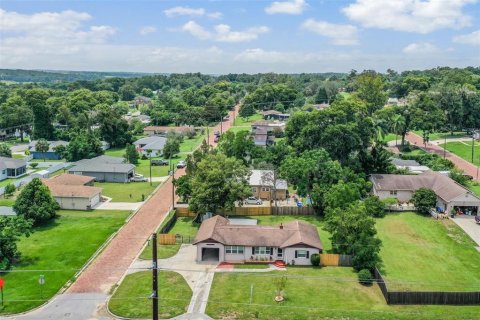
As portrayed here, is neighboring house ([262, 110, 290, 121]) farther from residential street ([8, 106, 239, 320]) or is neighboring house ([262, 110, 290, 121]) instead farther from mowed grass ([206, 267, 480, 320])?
mowed grass ([206, 267, 480, 320])

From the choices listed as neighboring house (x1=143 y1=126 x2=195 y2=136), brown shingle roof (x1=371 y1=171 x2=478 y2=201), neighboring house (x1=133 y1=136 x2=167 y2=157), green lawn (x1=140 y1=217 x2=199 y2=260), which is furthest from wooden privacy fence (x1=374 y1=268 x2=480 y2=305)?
neighboring house (x1=143 y1=126 x2=195 y2=136)

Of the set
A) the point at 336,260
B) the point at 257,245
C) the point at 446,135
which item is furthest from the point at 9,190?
the point at 446,135

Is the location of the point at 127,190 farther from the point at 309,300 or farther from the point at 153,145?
the point at 309,300

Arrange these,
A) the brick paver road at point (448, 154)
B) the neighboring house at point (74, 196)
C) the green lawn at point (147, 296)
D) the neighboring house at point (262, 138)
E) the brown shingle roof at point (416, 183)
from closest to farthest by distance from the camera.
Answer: the green lawn at point (147, 296) → the neighboring house at point (74, 196) → the brown shingle roof at point (416, 183) → the brick paver road at point (448, 154) → the neighboring house at point (262, 138)

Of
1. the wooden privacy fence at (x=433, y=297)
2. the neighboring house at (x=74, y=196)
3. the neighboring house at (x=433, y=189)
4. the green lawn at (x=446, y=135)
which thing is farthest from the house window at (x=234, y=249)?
the green lawn at (x=446, y=135)

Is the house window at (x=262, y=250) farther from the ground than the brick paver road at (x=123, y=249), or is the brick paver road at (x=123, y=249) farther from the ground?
the house window at (x=262, y=250)

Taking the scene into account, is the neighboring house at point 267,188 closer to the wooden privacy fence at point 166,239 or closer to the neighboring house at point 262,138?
the wooden privacy fence at point 166,239

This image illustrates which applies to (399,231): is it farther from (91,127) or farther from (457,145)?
(91,127)

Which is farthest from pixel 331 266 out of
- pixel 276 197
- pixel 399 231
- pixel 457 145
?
pixel 457 145

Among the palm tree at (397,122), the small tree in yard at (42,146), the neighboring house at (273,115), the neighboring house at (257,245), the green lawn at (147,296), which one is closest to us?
the green lawn at (147,296)

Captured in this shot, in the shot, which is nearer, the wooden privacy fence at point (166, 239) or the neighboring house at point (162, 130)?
the wooden privacy fence at point (166, 239)
